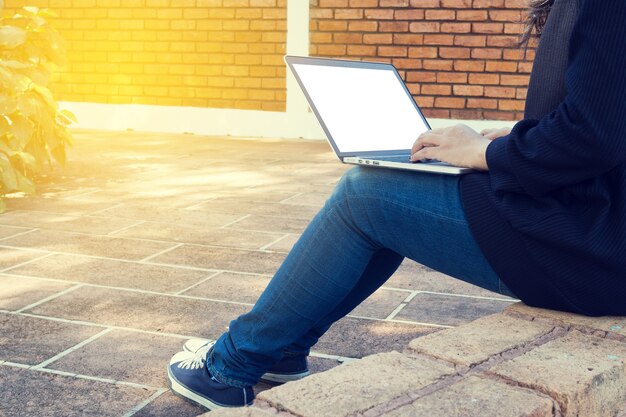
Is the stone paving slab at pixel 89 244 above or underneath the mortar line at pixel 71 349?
underneath

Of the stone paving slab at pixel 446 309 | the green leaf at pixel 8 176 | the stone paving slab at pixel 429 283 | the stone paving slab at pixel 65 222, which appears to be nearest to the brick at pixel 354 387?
the stone paving slab at pixel 446 309

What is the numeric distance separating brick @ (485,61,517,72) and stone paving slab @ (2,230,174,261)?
4.77 metres

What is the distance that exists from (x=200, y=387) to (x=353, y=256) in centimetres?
59

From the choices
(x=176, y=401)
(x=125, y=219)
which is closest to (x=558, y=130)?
(x=176, y=401)

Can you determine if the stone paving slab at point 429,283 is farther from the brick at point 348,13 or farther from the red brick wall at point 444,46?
the brick at point 348,13

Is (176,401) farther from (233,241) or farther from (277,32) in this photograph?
(277,32)

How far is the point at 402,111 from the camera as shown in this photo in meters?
2.35

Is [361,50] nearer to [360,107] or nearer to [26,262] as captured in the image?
[26,262]

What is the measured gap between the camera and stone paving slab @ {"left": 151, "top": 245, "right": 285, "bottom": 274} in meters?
3.75

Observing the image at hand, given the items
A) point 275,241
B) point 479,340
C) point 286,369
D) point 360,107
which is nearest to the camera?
point 479,340

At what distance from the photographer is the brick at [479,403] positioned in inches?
59.2

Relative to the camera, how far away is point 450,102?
27.0ft

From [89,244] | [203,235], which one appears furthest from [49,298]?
[203,235]

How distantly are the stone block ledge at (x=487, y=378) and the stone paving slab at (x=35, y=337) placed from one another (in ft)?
4.22
